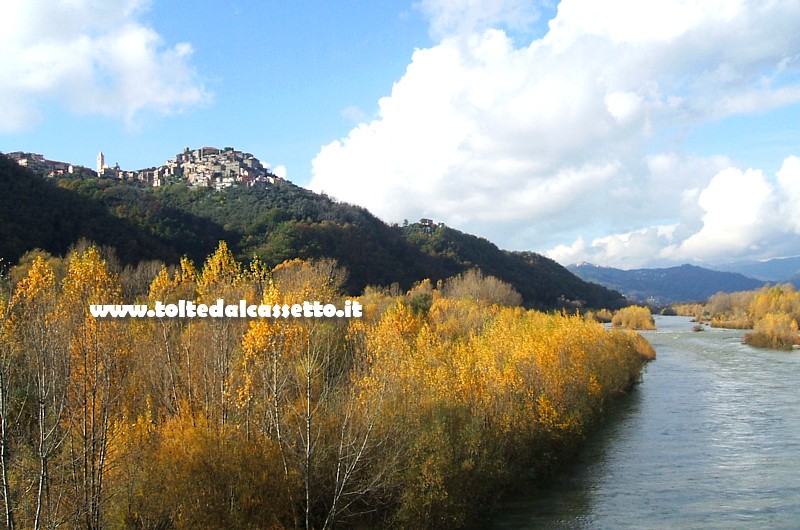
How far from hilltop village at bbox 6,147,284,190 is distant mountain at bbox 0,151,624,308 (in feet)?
34.6

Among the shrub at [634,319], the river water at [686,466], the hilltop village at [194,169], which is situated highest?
the hilltop village at [194,169]

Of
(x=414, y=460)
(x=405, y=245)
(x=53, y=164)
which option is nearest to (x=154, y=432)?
(x=414, y=460)

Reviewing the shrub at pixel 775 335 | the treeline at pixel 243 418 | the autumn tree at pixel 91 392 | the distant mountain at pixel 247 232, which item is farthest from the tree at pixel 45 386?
the shrub at pixel 775 335

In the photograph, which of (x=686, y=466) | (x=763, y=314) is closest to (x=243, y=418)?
(x=686, y=466)

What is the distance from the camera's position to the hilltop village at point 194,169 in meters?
108

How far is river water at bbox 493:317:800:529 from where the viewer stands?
823 inches

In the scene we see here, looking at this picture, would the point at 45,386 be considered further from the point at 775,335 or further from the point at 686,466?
the point at 775,335

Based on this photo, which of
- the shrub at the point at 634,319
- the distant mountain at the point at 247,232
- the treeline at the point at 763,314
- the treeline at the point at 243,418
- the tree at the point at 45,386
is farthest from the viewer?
the shrub at the point at 634,319

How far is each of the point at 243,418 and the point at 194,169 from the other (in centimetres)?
13997

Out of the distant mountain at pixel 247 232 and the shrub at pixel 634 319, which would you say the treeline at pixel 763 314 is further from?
the distant mountain at pixel 247 232

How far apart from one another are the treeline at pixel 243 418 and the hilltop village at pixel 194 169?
270 ft

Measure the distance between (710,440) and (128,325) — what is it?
88.9 ft

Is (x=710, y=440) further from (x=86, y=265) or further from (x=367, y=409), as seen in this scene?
(x=86, y=265)

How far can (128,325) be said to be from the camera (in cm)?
1834
